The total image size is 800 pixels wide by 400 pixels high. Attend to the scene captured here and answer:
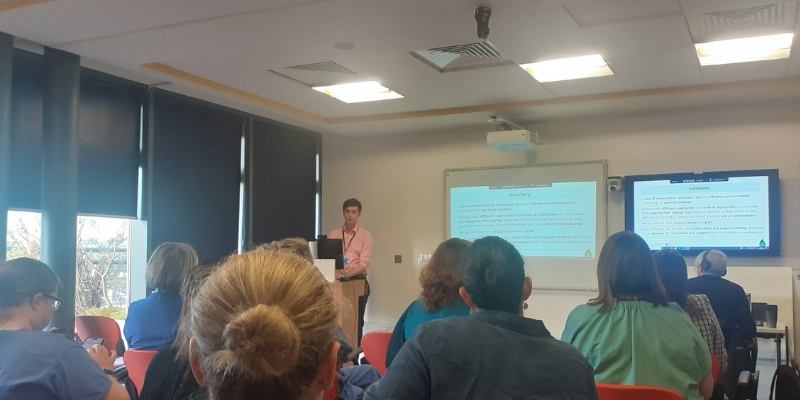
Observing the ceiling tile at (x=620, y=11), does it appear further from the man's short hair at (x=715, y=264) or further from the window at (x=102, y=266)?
the window at (x=102, y=266)

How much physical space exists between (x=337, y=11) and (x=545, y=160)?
380 cm

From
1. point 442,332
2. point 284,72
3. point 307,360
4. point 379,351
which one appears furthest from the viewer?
point 284,72

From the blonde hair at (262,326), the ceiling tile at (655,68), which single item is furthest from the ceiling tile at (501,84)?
the blonde hair at (262,326)

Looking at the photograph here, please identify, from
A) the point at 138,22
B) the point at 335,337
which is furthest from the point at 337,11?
the point at 335,337

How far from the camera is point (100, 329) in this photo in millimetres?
3910

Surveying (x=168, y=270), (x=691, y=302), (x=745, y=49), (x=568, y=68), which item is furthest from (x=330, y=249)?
(x=745, y=49)

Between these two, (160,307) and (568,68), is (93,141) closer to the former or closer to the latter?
(160,307)

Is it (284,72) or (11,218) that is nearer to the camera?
(11,218)

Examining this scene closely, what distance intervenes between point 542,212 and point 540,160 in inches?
22.0

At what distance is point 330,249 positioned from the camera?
20.1 ft

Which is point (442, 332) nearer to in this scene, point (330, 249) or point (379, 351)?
point (379, 351)

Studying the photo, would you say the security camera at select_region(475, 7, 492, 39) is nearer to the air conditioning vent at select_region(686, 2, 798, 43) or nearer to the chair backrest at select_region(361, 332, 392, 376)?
the air conditioning vent at select_region(686, 2, 798, 43)

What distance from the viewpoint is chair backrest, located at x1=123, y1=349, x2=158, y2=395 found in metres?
2.78

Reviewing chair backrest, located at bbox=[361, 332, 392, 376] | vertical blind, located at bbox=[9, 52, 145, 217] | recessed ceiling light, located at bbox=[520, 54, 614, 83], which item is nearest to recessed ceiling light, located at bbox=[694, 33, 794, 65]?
recessed ceiling light, located at bbox=[520, 54, 614, 83]
